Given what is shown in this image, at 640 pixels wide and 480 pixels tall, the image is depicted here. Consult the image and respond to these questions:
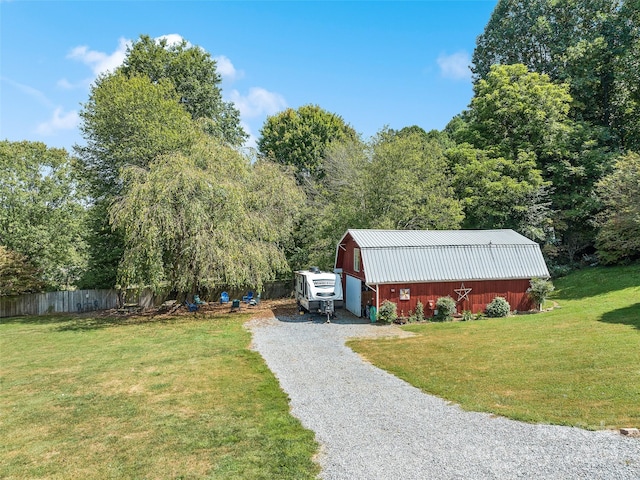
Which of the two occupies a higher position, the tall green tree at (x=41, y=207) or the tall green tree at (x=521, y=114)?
the tall green tree at (x=521, y=114)

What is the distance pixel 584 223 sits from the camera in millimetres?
25969

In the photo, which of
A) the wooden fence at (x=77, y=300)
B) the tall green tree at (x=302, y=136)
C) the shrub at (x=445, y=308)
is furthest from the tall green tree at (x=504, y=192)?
the wooden fence at (x=77, y=300)

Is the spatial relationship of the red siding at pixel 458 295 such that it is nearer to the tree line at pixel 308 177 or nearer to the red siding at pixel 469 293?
the red siding at pixel 469 293

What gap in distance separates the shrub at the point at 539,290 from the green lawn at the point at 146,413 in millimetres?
13148

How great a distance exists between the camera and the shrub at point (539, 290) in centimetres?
1770

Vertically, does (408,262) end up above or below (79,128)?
below

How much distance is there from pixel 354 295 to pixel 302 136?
17337 mm

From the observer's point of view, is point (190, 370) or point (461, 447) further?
point (190, 370)

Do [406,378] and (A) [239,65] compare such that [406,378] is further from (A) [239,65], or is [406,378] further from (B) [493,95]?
(B) [493,95]

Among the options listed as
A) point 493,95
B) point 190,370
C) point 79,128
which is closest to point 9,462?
point 190,370

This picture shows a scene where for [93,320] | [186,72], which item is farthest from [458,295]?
[186,72]

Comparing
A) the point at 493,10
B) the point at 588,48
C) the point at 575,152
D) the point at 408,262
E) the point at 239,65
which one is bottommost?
the point at 408,262

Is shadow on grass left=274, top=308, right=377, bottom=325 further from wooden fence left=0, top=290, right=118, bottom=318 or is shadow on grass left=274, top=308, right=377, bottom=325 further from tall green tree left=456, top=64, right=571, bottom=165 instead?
tall green tree left=456, top=64, right=571, bottom=165

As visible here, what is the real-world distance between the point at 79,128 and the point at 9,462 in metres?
20.1
